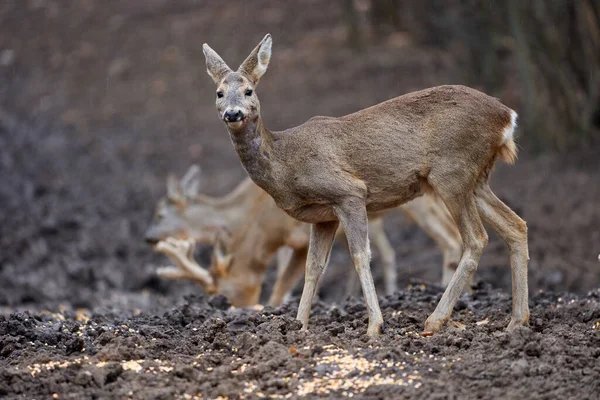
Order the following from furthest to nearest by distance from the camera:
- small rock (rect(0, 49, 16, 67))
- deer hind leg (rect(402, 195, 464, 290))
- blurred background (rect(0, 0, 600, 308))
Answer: small rock (rect(0, 49, 16, 67)), blurred background (rect(0, 0, 600, 308)), deer hind leg (rect(402, 195, 464, 290))

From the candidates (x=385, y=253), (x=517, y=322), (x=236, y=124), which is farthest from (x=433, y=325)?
(x=385, y=253)

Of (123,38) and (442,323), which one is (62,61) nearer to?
(123,38)

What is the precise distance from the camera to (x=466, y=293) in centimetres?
928

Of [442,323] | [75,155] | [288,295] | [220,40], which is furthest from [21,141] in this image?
[442,323]

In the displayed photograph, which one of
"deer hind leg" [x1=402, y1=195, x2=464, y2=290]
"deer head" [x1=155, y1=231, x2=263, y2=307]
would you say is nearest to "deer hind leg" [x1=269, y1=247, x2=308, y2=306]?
"deer head" [x1=155, y1=231, x2=263, y2=307]

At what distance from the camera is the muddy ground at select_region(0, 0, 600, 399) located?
6090mm

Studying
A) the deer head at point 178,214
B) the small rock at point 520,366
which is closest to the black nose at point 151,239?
the deer head at point 178,214

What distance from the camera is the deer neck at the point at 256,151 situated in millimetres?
7363

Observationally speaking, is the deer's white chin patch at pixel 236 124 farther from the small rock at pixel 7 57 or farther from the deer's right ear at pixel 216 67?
the small rock at pixel 7 57

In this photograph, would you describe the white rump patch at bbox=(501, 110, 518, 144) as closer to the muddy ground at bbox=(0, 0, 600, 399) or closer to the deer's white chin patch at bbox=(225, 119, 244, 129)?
the muddy ground at bbox=(0, 0, 600, 399)

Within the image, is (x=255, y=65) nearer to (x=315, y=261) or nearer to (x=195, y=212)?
(x=315, y=261)

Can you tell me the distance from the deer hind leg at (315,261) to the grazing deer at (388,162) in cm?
2

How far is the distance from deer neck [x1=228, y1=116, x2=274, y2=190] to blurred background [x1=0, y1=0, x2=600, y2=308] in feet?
16.4

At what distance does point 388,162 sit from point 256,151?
945 mm
